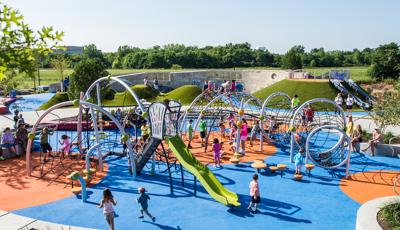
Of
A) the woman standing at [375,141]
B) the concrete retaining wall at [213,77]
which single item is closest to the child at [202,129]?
the woman standing at [375,141]

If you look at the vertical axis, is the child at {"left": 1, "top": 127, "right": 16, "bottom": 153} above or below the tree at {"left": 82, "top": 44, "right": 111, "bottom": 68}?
below

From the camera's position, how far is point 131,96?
3694cm

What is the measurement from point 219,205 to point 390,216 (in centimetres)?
534

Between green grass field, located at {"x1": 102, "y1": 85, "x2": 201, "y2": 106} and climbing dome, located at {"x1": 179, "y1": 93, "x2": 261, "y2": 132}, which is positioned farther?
green grass field, located at {"x1": 102, "y1": 85, "x2": 201, "y2": 106}

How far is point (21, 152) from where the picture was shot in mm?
19859

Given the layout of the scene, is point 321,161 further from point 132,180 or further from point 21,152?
point 21,152

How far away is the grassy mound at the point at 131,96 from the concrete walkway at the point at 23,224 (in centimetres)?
2384

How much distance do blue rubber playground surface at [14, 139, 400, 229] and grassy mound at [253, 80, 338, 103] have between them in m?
19.4

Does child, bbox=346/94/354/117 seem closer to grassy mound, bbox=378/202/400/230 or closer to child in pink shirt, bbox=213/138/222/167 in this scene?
child in pink shirt, bbox=213/138/222/167

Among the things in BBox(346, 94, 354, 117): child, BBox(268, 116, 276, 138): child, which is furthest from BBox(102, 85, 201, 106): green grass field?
BBox(268, 116, 276, 138): child

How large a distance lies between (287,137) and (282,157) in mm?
2861

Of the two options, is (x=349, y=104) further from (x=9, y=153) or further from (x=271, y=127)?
(x=9, y=153)

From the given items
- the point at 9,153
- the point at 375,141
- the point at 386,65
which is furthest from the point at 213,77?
the point at 9,153

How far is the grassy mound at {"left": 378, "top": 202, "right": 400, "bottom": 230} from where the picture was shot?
9.75 m
